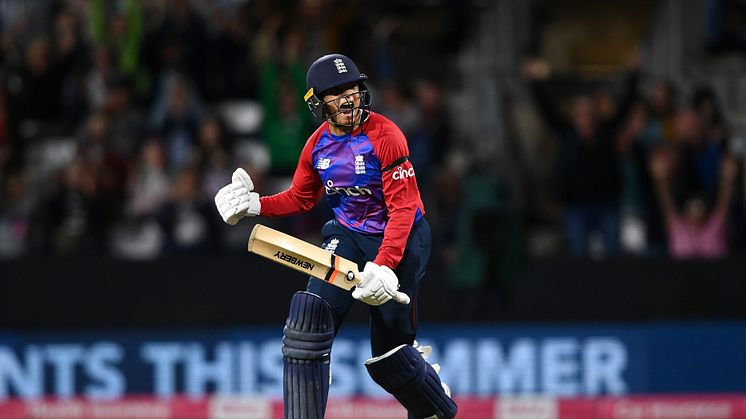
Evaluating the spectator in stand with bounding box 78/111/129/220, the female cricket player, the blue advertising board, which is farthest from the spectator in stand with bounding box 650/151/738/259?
the female cricket player

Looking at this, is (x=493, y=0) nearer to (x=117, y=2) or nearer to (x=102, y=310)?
(x=117, y=2)

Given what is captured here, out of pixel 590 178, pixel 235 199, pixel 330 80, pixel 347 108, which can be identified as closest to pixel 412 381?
pixel 235 199

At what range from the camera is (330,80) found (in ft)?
20.5

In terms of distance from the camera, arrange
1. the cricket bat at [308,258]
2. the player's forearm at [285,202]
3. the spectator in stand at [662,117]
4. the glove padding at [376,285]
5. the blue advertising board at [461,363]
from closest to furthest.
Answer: the glove padding at [376,285], the cricket bat at [308,258], the player's forearm at [285,202], the blue advertising board at [461,363], the spectator in stand at [662,117]

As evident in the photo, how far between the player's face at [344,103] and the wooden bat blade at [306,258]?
23.5 inches

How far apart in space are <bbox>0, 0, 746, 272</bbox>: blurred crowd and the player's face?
16.2 feet

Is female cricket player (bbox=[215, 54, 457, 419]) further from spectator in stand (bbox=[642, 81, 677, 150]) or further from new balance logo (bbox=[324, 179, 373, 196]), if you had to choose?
spectator in stand (bbox=[642, 81, 677, 150])

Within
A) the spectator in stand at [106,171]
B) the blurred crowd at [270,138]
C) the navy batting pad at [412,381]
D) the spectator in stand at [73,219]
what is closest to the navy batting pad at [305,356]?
the navy batting pad at [412,381]

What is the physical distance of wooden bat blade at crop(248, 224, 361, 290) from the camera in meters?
6.17

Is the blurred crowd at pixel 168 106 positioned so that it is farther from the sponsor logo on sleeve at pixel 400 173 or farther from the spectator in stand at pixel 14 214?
the sponsor logo on sleeve at pixel 400 173

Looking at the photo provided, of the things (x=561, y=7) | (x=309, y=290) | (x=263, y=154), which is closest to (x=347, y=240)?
(x=309, y=290)

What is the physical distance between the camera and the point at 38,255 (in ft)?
36.8

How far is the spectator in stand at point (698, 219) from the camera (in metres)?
11.4

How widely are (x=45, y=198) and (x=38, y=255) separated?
63 cm
